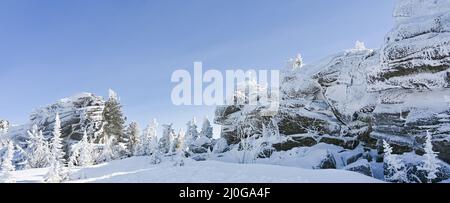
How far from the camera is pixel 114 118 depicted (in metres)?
39.4

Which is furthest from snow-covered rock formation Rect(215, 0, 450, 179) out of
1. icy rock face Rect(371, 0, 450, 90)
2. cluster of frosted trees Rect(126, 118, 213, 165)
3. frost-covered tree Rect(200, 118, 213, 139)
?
frost-covered tree Rect(200, 118, 213, 139)

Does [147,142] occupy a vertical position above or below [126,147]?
above

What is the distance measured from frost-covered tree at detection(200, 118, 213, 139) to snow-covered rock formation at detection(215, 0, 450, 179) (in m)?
7.00

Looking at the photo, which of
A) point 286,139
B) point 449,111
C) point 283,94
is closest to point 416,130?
point 449,111

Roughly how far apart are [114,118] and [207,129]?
1094 centimetres

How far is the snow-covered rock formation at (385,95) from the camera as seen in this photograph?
16.2 meters

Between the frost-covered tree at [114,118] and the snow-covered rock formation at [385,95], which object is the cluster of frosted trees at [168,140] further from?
the snow-covered rock formation at [385,95]

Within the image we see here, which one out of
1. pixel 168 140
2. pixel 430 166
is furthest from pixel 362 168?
pixel 168 140

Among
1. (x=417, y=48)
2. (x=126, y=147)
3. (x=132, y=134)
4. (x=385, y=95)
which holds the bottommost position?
(x=126, y=147)

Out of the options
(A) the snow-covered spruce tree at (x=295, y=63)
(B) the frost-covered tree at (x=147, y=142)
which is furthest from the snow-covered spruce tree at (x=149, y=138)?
(A) the snow-covered spruce tree at (x=295, y=63)

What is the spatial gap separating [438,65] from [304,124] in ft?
34.1

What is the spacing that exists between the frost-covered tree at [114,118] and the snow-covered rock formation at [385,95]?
17.0 m

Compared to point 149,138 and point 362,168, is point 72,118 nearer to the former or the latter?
point 149,138
